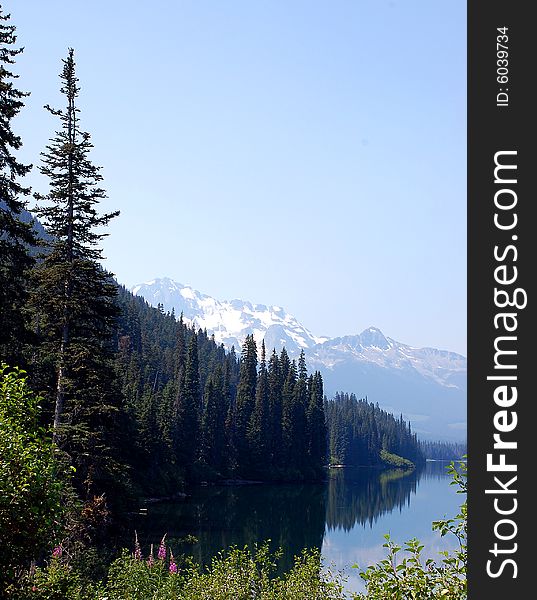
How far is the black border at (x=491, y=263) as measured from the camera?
5172 mm

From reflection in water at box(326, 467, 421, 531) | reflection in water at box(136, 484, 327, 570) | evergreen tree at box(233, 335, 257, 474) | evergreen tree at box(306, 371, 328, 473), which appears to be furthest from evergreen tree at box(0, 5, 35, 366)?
evergreen tree at box(306, 371, 328, 473)

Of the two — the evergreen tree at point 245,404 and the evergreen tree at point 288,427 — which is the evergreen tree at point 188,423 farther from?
the evergreen tree at point 288,427

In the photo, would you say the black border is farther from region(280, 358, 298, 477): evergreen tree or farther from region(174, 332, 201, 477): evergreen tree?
region(280, 358, 298, 477): evergreen tree

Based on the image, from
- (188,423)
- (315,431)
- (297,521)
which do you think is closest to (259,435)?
(315,431)

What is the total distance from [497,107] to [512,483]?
3.10 metres

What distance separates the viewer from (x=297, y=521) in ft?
220

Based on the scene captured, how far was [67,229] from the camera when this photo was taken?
23188 mm

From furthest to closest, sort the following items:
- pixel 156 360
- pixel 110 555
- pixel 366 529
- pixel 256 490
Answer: pixel 156 360
pixel 256 490
pixel 366 529
pixel 110 555

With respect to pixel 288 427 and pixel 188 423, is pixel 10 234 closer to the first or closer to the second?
pixel 188 423

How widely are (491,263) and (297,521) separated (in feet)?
216

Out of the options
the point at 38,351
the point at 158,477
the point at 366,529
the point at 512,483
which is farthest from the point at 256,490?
the point at 512,483

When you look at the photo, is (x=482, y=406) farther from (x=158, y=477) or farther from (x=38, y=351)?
(x=158, y=477)

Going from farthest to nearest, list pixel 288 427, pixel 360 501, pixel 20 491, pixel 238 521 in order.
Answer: pixel 288 427, pixel 360 501, pixel 238 521, pixel 20 491

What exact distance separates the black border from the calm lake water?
26461 millimetres
